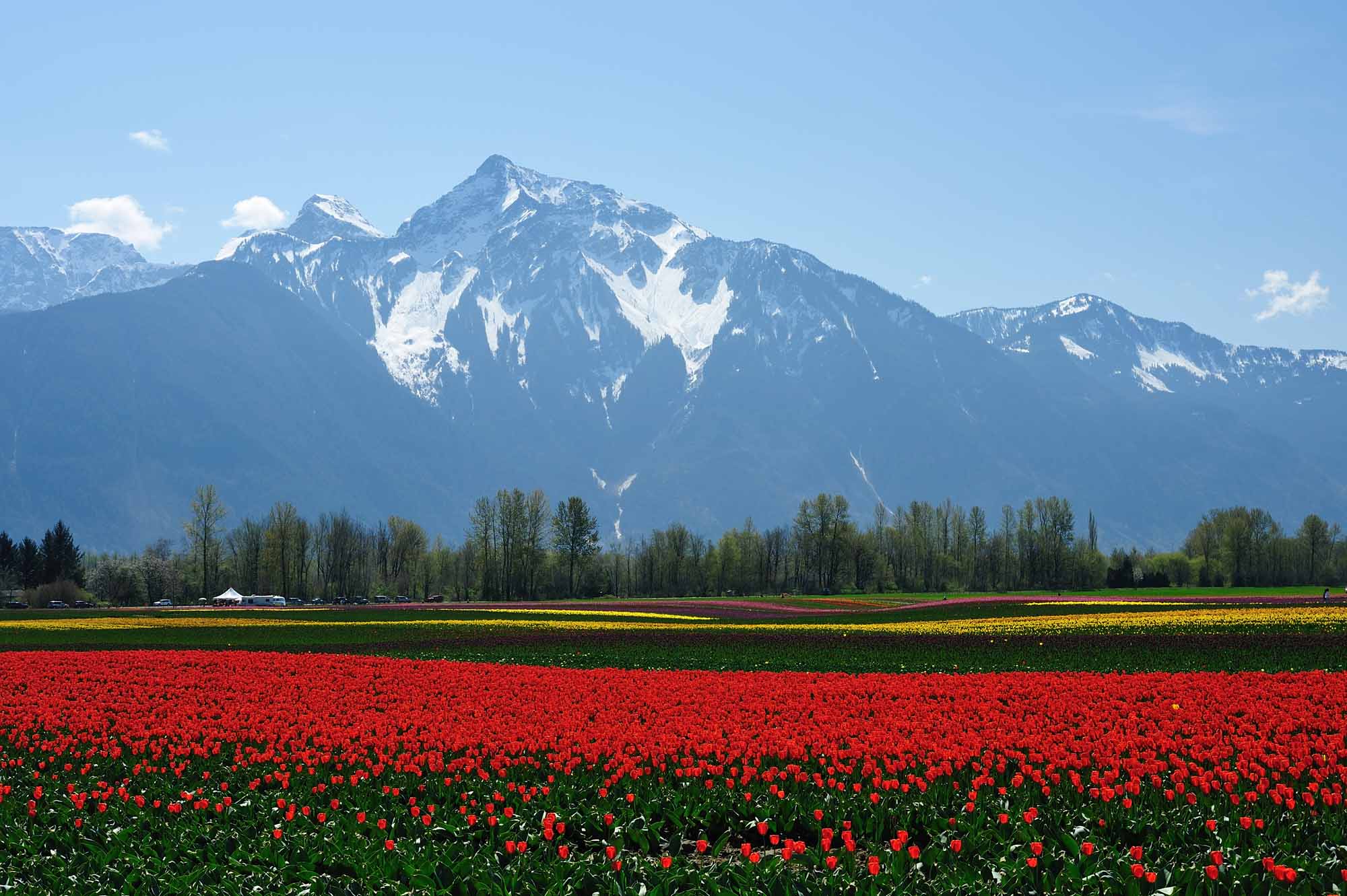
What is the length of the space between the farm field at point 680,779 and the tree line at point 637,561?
110826mm

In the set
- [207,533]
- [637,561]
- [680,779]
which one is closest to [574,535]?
[637,561]

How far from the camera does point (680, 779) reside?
1382 centimetres

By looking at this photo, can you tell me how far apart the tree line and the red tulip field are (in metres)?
115

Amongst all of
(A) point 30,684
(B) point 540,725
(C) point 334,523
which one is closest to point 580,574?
(C) point 334,523

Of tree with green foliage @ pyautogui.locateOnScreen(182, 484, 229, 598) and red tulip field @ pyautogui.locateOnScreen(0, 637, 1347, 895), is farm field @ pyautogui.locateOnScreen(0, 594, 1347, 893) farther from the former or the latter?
tree with green foliage @ pyautogui.locateOnScreen(182, 484, 229, 598)

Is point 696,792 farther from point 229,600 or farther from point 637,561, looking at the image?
point 637,561

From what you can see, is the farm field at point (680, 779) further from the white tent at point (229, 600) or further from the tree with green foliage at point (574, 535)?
the tree with green foliage at point (574, 535)

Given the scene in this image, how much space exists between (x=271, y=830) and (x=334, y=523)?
167692 millimetres

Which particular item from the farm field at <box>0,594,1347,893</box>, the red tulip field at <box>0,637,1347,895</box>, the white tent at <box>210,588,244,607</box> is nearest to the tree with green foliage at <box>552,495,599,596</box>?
the white tent at <box>210,588,244,607</box>

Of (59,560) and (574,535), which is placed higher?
(574,535)

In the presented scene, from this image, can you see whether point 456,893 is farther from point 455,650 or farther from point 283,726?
point 455,650

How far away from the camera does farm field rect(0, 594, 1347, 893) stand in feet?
33.4

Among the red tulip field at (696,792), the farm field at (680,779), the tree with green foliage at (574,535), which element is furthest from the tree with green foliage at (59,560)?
the red tulip field at (696,792)

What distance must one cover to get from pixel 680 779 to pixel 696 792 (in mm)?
984
